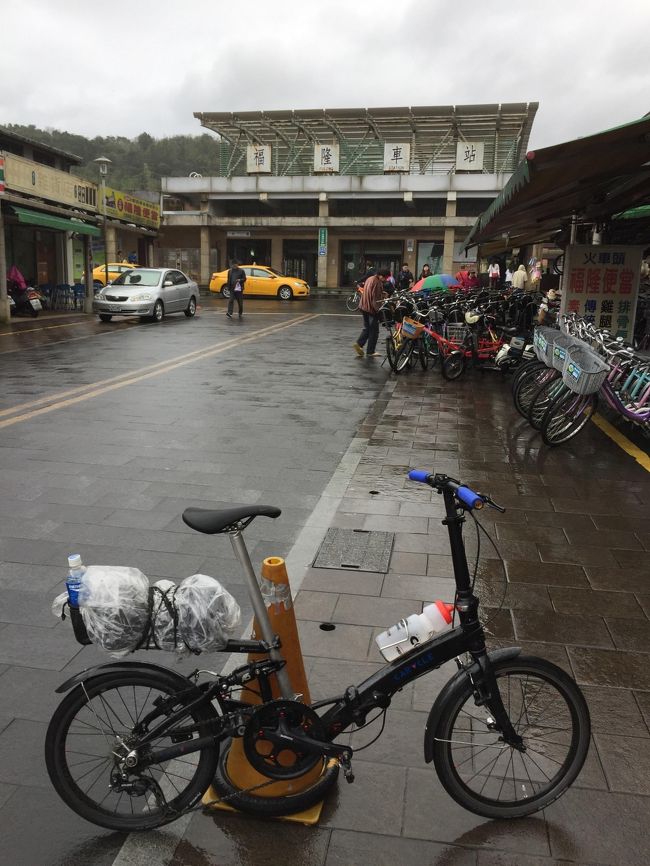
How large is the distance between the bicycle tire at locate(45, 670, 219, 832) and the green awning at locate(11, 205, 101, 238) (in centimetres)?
1899

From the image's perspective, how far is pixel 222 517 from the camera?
7.38ft

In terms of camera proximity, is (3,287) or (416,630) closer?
(416,630)

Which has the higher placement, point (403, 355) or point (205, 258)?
point (205, 258)

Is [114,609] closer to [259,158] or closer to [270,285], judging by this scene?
[270,285]

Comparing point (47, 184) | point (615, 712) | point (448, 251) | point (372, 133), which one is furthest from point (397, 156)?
point (615, 712)

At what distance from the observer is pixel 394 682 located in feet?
7.67

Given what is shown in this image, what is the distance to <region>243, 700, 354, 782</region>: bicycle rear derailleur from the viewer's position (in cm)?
233

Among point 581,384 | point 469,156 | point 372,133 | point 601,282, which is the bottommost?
point 581,384

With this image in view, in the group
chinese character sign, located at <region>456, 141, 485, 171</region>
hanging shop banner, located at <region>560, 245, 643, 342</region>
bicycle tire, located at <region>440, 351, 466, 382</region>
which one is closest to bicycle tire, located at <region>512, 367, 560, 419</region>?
hanging shop banner, located at <region>560, 245, 643, 342</region>

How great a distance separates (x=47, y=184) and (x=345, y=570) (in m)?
20.2

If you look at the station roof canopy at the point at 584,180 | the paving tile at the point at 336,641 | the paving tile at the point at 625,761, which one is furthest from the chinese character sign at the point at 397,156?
the paving tile at the point at 625,761

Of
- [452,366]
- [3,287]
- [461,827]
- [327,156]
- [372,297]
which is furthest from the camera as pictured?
[327,156]

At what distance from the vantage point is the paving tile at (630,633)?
3.41m

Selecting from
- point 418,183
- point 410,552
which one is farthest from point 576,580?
point 418,183
